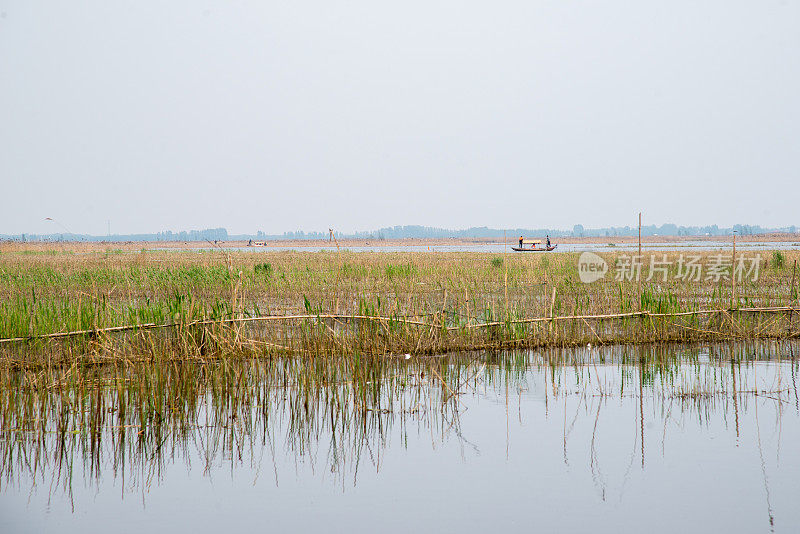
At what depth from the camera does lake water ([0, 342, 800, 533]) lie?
421 cm

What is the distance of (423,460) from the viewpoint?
521 cm

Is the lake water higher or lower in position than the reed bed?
lower

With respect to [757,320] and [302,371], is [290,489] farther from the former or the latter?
[757,320]

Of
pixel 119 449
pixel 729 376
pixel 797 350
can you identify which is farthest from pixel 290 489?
pixel 797 350

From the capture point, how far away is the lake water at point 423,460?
13.8ft

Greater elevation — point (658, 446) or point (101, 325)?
point (101, 325)

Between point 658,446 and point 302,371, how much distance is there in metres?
4.28

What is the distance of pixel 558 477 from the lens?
16.0 feet

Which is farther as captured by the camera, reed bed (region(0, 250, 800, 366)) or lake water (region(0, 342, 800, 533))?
reed bed (region(0, 250, 800, 366))

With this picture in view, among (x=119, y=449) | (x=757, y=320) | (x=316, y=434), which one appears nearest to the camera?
(x=119, y=449)

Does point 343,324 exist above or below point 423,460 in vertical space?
above

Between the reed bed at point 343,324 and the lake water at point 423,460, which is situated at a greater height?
the reed bed at point 343,324

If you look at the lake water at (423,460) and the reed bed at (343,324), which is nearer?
the lake water at (423,460)

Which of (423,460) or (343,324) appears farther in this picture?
(343,324)
